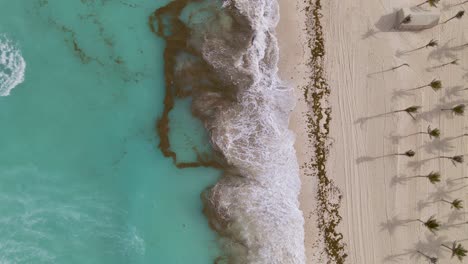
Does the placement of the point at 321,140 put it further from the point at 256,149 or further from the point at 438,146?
the point at 438,146

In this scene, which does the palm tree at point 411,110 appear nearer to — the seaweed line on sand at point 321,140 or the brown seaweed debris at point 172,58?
the seaweed line on sand at point 321,140

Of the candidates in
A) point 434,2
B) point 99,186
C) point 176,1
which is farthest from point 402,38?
point 99,186

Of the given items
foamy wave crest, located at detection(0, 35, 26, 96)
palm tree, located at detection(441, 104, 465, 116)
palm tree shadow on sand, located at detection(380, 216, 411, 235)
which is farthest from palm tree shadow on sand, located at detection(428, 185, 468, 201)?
foamy wave crest, located at detection(0, 35, 26, 96)

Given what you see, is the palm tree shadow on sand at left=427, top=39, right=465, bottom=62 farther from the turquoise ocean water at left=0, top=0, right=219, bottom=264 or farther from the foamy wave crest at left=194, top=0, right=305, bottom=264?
the turquoise ocean water at left=0, top=0, right=219, bottom=264

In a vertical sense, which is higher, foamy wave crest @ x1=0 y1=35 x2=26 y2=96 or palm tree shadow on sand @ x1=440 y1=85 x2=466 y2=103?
foamy wave crest @ x1=0 y1=35 x2=26 y2=96

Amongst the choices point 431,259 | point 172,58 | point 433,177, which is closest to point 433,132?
point 433,177
